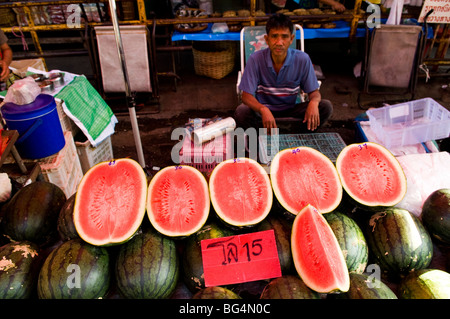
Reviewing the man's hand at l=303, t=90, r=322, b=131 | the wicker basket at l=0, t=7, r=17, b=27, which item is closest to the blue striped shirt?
the man's hand at l=303, t=90, r=322, b=131

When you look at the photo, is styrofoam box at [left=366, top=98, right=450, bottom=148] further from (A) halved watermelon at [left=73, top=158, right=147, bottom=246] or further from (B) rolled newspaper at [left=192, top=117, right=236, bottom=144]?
(A) halved watermelon at [left=73, top=158, right=147, bottom=246]

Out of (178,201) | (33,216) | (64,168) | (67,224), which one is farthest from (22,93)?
(178,201)

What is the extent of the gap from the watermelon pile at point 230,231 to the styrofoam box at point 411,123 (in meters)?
1.77

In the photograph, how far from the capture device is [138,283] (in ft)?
4.40

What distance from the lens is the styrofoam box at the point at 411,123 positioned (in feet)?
10.7

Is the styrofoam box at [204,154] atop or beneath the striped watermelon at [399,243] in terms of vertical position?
beneath

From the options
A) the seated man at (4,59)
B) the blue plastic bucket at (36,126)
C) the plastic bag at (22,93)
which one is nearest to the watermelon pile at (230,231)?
the blue plastic bucket at (36,126)

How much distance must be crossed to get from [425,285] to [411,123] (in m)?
2.89

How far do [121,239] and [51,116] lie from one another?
1832mm

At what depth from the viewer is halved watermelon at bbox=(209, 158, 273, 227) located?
1.53m

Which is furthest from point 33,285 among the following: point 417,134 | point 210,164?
point 417,134

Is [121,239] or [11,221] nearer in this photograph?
[121,239]

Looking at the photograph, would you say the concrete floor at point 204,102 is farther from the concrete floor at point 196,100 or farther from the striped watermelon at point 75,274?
the striped watermelon at point 75,274
